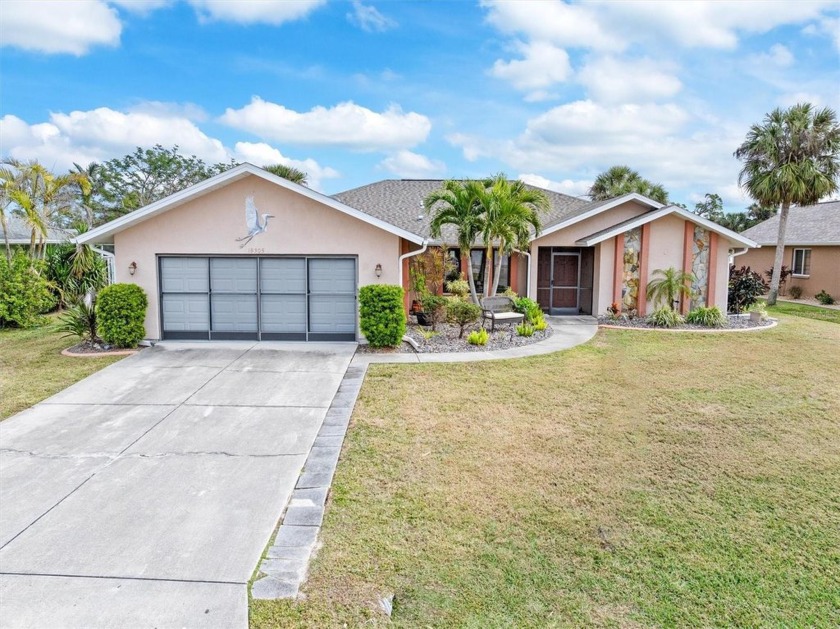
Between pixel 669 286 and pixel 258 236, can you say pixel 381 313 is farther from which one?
pixel 669 286

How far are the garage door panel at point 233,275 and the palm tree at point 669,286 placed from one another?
38.6 ft

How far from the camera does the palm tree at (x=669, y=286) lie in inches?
649

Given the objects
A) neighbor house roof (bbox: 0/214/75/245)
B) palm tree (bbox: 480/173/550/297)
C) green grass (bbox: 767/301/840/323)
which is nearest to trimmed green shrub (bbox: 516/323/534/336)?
palm tree (bbox: 480/173/550/297)

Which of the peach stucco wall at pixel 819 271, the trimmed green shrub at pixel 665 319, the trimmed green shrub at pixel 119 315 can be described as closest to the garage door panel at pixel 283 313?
the trimmed green shrub at pixel 119 315

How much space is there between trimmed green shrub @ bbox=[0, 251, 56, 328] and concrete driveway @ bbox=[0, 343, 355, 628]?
26.3 ft

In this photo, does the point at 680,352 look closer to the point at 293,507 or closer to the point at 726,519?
the point at 726,519

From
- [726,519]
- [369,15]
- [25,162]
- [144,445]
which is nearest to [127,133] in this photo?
[25,162]

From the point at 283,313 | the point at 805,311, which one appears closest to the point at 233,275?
the point at 283,313

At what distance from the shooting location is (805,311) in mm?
20672

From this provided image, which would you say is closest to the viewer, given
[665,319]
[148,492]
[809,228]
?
[148,492]

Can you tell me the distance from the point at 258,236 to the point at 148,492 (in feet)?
27.1

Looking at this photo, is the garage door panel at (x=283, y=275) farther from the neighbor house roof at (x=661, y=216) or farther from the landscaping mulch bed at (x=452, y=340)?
the neighbor house roof at (x=661, y=216)

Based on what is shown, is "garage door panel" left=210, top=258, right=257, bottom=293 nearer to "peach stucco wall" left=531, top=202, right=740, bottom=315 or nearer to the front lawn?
the front lawn

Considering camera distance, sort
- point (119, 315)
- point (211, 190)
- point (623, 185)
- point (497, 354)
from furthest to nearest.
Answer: point (623, 185) < point (211, 190) < point (119, 315) < point (497, 354)
